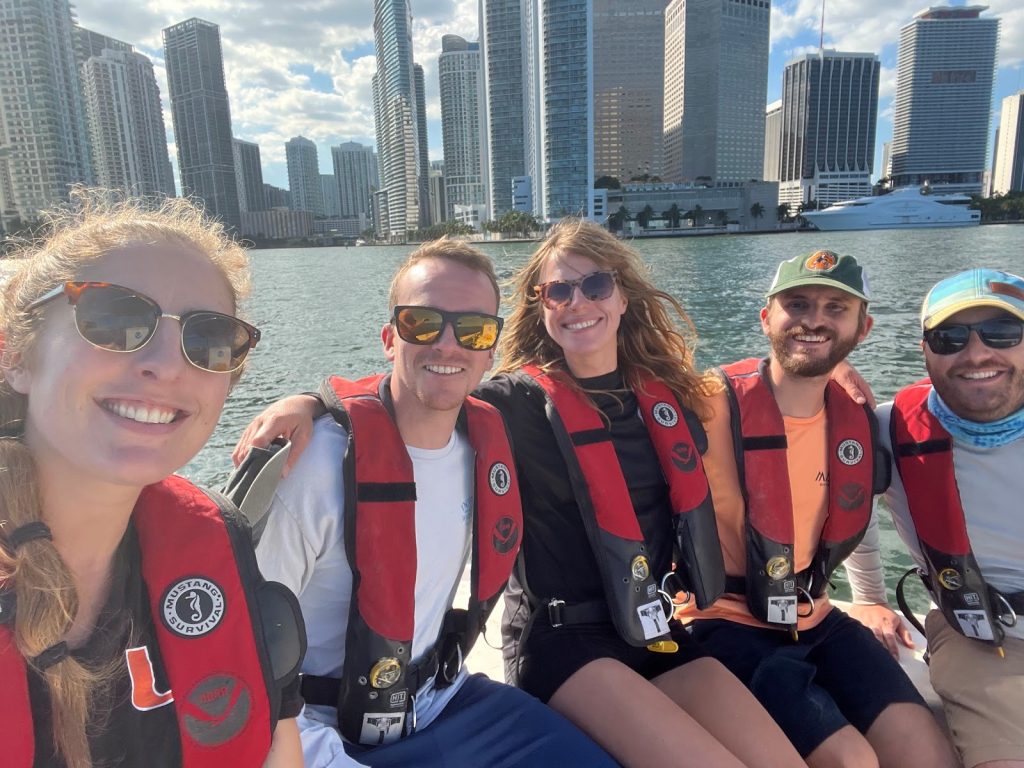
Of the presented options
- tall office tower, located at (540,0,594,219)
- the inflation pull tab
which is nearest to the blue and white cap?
the inflation pull tab

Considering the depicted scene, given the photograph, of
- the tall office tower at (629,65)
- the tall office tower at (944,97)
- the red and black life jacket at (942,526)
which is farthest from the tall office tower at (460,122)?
the red and black life jacket at (942,526)

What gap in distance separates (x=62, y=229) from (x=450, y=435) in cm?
115

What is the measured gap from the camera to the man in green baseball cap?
227cm

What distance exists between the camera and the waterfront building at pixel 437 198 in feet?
391

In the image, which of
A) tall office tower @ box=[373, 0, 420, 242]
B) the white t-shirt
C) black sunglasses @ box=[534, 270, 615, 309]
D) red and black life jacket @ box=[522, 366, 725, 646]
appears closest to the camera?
the white t-shirt

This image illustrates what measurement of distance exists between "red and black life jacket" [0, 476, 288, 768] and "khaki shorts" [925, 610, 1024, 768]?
2156 mm

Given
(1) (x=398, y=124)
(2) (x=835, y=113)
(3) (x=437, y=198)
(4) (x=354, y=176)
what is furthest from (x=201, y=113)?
(2) (x=835, y=113)

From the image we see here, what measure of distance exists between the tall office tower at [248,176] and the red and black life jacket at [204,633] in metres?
82.6

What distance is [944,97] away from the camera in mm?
103562

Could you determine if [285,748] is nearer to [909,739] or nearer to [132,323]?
[132,323]

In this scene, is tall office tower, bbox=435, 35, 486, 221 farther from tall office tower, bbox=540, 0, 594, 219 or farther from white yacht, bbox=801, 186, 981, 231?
white yacht, bbox=801, 186, 981, 231

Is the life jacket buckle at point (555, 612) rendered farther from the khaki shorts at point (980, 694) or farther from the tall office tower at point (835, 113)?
the tall office tower at point (835, 113)

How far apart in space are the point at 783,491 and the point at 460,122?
5357 inches

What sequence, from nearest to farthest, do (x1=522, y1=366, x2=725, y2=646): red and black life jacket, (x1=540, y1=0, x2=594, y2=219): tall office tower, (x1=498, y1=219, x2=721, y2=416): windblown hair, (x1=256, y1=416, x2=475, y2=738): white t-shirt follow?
(x1=256, y1=416, x2=475, y2=738): white t-shirt < (x1=522, y1=366, x2=725, y2=646): red and black life jacket < (x1=498, y1=219, x2=721, y2=416): windblown hair < (x1=540, y1=0, x2=594, y2=219): tall office tower
